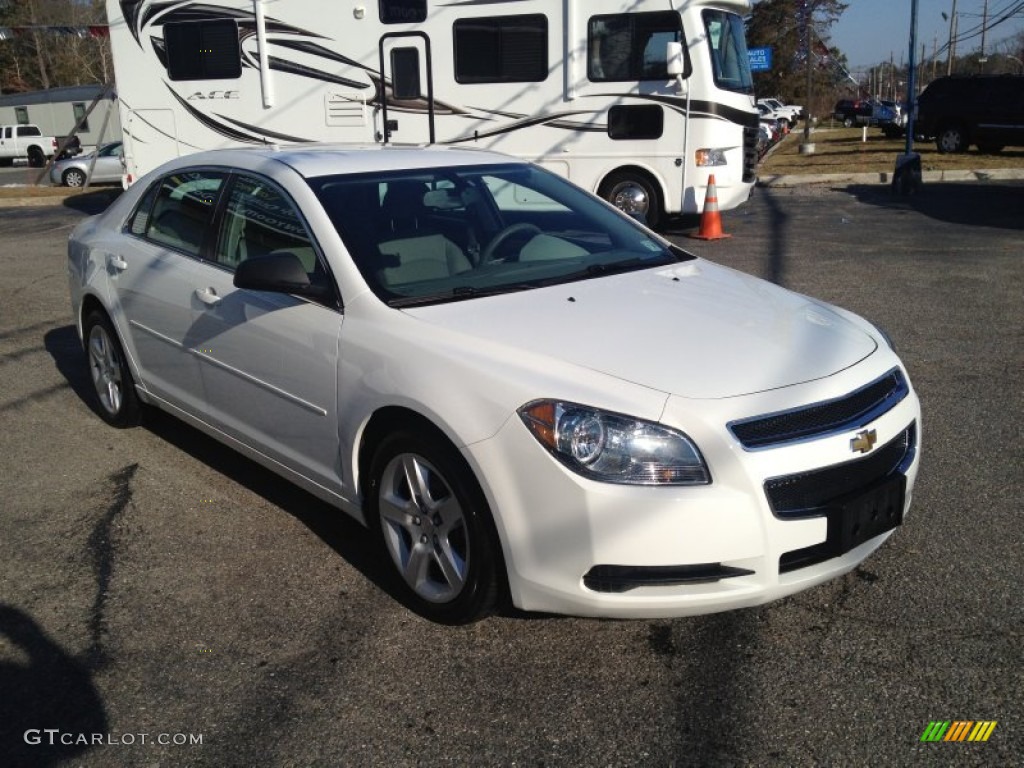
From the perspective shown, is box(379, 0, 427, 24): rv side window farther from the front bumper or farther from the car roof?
the front bumper

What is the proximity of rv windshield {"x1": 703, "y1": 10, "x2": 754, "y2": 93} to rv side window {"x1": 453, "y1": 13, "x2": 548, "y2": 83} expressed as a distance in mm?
2018

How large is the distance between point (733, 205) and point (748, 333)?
9.71 meters

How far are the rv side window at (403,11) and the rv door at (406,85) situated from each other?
0.17 metres

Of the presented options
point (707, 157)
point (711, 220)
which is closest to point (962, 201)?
point (711, 220)

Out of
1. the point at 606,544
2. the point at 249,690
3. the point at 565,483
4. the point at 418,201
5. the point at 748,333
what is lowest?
the point at 249,690

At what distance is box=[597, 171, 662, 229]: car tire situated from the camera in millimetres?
12195

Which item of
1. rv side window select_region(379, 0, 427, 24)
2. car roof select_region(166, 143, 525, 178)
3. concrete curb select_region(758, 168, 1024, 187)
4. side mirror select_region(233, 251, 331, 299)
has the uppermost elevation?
rv side window select_region(379, 0, 427, 24)

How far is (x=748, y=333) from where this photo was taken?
3420 millimetres

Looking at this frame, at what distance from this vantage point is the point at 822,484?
9.68ft

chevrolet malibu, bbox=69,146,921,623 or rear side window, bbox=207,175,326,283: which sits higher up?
rear side window, bbox=207,175,326,283

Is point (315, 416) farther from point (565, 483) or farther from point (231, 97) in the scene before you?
point (231, 97)

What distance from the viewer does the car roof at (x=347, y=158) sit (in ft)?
13.9

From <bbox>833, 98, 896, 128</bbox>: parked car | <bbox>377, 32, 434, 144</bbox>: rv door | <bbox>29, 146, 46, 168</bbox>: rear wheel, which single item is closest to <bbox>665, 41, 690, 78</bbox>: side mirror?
<bbox>377, 32, 434, 144</bbox>: rv door

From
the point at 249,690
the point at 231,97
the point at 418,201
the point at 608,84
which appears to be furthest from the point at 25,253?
the point at 249,690
